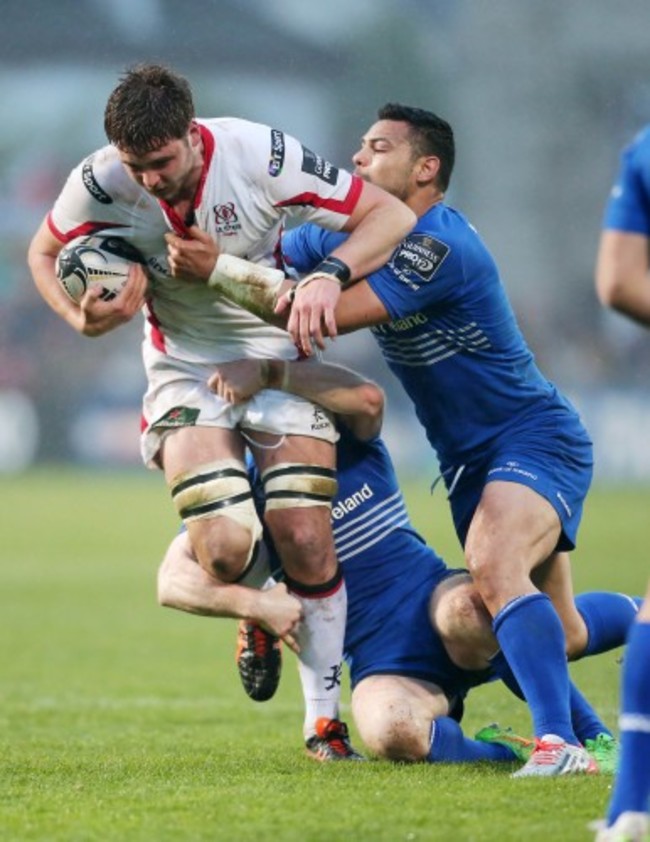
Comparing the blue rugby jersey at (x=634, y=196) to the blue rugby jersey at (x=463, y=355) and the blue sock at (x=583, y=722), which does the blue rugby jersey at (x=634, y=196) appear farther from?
the blue sock at (x=583, y=722)

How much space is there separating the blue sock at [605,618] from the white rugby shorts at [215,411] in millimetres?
1199

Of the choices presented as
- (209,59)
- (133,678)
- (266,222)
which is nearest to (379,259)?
(266,222)

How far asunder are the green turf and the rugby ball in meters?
1.67

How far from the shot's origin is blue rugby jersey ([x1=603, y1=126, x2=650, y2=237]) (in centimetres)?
432

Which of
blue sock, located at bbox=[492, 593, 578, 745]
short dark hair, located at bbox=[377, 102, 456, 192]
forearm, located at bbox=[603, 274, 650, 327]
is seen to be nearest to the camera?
forearm, located at bbox=[603, 274, 650, 327]

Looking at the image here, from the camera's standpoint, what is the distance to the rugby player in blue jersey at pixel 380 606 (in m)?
6.35

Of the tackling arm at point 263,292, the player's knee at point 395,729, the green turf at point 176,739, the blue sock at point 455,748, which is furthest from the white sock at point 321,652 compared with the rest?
the tackling arm at point 263,292

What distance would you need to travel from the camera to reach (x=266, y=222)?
637cm

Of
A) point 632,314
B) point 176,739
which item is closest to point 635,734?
point 632,314

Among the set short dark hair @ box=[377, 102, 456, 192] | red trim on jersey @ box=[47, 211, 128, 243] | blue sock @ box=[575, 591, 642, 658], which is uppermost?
short dark hair @ box=[377, 102, 456, 192]

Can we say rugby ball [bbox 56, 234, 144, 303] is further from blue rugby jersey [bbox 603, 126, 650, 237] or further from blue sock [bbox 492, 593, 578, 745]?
blue rugby jersey [bbox 603, 126, 650, 237]

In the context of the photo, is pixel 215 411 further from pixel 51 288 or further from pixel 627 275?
pixel 627 275

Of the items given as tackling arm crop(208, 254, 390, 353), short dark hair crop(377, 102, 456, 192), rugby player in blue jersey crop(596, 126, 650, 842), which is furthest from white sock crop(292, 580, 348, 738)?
rugby player in blue jersey crop(596, 126, 650, 842)

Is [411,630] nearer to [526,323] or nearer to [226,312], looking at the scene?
[226,312]
